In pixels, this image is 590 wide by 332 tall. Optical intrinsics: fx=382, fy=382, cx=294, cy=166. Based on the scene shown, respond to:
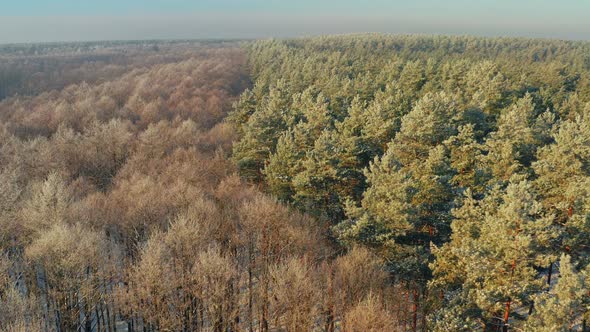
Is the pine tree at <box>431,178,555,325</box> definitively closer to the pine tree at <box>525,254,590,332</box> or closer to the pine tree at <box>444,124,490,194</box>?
the pine tree at <box>525,254,590,332</box>

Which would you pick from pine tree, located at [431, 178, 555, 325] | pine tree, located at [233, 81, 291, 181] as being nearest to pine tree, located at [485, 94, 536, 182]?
pine tree, located at [431, 178, 555, 325]

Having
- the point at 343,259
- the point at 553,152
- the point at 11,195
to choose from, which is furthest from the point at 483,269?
the point at 11,195

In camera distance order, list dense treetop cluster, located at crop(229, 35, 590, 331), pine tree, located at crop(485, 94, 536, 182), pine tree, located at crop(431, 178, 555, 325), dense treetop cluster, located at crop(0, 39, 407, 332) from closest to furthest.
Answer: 1. pine tree, located at crop(431, 178, 555, 325)
2. dense treetop cluster, located at crop(229, 35, 590, 331)
3. dense treetop cluster, located at crop(0, 39, 407, 332)
4. pine tree, located at crop(485, 94, 536, 182)

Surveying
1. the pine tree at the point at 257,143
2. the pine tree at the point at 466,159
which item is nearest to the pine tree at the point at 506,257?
the pine tree at the point at 466,159

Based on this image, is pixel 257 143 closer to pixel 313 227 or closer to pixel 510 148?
pixel 313 227

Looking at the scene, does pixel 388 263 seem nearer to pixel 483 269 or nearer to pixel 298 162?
pixel 483 269

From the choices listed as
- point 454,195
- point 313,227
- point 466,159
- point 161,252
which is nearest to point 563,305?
point 454,195

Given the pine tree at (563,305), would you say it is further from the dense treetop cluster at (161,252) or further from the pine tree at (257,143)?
the pine tree at (257,143)

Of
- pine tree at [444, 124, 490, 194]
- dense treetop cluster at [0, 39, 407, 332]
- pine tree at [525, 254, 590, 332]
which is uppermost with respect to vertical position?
pine tree at [444, 124, 490, 194]

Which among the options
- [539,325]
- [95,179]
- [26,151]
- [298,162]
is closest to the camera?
[539,325]
